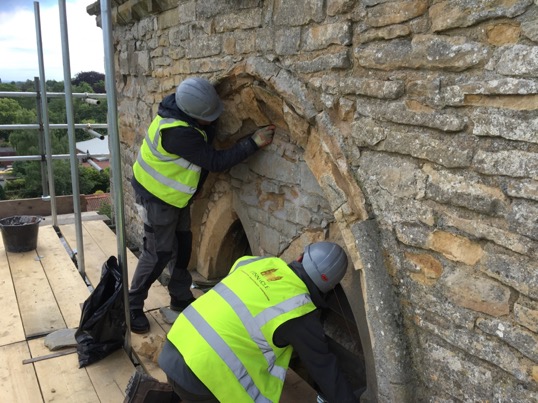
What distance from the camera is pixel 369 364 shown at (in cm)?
280

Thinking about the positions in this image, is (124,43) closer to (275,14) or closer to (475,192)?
(275,14)

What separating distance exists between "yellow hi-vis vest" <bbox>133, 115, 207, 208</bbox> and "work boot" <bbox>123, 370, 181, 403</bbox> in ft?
4.34

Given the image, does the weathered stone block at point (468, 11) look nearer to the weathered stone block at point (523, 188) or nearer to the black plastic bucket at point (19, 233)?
the weathered stone block at point (523, 188)

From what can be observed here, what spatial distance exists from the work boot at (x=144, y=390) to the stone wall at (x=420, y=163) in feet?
3.94

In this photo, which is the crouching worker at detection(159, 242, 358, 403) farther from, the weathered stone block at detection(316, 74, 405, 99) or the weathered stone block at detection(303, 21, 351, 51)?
the weathered stone block at detection(303, 21, 351, 51)

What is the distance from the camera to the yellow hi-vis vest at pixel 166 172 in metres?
3.56

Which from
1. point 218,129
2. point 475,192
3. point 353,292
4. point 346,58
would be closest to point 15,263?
point 218,129

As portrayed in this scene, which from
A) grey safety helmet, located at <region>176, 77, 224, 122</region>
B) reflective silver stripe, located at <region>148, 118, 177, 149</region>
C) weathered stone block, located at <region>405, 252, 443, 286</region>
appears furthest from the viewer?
reflective silver stripe, located at <region>148, 118, 177, 149</region>

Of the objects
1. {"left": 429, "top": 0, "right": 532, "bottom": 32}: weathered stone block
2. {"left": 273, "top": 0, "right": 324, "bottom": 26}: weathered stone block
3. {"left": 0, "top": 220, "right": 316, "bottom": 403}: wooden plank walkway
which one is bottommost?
{"left": 0, "top": 220, "right": 316, "bottom": 403}: wooden plank walkway

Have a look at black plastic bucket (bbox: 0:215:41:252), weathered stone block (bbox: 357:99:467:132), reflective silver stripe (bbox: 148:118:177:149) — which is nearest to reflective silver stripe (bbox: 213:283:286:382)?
weathered stone block (bbox: 357:99:467:132)

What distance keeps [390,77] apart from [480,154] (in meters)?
0.56

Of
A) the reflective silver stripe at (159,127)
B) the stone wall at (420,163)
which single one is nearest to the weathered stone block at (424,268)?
the stone wall at (420,163)

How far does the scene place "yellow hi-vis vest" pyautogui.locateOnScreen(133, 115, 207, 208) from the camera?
3.56 m

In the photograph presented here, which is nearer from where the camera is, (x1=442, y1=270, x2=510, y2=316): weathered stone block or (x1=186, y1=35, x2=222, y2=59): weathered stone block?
(x1=442, y1=270, x2=510, y2=316): weathered stone block
